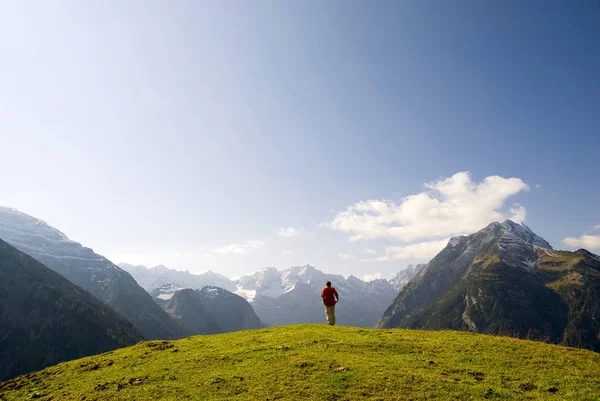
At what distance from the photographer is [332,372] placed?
81.7 ft

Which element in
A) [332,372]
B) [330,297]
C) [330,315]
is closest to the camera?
[332,372]

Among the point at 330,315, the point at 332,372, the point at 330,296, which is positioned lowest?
the point at 332,372

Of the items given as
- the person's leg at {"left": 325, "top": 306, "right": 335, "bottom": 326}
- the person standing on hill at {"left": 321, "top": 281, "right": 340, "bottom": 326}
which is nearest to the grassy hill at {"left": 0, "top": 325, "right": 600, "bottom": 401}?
the person standing on hill at {"left": 321, "top": 281, "right": 340, "bottom": 326}

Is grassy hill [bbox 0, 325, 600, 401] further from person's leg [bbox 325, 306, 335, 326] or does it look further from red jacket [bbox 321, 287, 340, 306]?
person's leg [bbox 325, 306, 335, 326]

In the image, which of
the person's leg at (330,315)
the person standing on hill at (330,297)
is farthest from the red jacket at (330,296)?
the person's leg at (330,315)

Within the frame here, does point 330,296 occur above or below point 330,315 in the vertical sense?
above

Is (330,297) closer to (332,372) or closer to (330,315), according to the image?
(330,315)

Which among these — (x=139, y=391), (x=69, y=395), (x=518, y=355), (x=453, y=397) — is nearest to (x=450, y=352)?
(x=518, y=355)

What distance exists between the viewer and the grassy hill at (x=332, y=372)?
2189 centimetres

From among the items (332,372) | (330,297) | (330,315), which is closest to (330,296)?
(330,297)

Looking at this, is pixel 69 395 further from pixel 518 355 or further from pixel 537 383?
pixel 518 355

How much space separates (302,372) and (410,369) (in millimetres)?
7863

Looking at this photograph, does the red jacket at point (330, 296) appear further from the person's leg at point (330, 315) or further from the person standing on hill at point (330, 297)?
the person's leg at point (330, 315)

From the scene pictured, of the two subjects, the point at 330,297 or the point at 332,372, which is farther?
the point at 330,297
